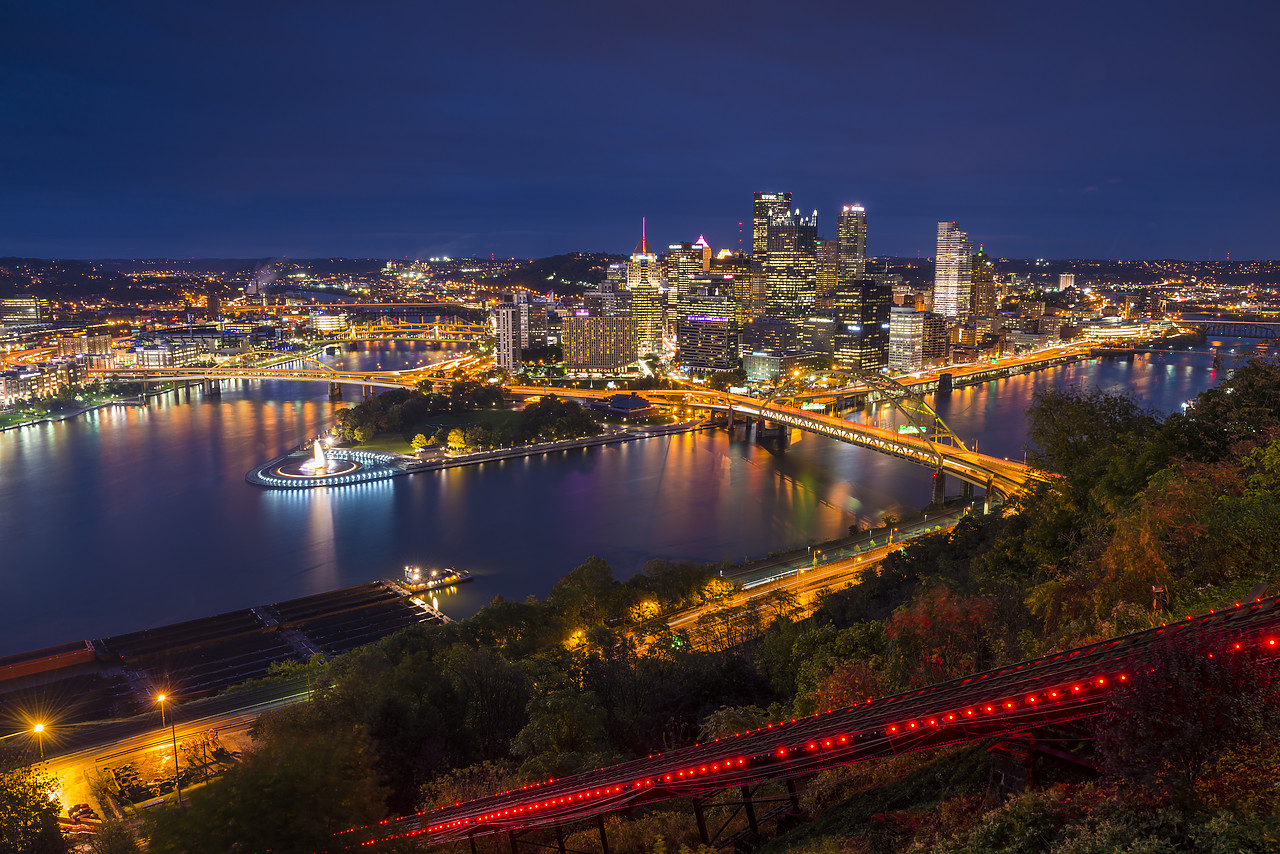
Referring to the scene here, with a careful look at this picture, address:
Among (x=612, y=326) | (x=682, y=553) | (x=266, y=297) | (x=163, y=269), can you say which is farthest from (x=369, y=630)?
(x=163, y=269)

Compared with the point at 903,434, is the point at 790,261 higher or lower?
higher

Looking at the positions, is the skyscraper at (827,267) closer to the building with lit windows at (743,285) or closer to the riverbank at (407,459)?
the building with lit windows at (743,285)

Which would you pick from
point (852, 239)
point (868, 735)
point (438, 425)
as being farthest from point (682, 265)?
point (868, 735)

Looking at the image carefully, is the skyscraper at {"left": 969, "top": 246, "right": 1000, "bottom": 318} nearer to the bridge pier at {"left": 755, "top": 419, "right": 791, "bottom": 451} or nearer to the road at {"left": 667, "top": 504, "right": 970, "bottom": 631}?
the bridge pier at {"left": 755, "top": 419, "right": 791, "bottom": 451}

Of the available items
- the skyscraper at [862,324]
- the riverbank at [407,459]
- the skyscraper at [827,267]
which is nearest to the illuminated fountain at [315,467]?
the riverbank at [407,459]

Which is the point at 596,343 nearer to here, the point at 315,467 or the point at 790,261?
the point at 790,261

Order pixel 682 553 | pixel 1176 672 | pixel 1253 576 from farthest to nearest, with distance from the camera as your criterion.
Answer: pixel 682 553 < pixel 1253 576 < pixel 1176 672

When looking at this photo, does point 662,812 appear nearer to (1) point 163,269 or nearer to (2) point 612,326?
(2) point 612,326
